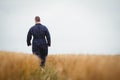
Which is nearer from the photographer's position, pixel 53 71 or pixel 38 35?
pixel 53 71

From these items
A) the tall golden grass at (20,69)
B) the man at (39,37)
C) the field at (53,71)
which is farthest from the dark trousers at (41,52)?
the tall golden grass at (20,69)

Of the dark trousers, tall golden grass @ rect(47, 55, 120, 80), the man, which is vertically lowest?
tall golden grass @ rect(47, 55, 120, 80)

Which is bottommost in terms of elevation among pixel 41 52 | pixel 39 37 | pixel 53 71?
pixel 53 71

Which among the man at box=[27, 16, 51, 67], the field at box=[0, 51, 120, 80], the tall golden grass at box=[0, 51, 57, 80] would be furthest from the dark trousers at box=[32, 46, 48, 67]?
the tall golden grass at box=[0, 51, 57, 80]

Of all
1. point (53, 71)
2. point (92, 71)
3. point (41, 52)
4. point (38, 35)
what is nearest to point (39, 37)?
point (38, 35)

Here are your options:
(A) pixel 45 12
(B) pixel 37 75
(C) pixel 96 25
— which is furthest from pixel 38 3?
(B) pixel 37 75

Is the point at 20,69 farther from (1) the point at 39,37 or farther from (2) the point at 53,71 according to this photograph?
(1) the point at 39,37

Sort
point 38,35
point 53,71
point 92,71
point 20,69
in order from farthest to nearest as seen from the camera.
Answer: point 38,35 < point 53,71 < point 92,71 < point 20,69

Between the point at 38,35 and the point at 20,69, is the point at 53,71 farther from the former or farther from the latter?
the point at 38,35

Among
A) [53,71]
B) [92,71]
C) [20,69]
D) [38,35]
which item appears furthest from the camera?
[38,35]

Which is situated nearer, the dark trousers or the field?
the field

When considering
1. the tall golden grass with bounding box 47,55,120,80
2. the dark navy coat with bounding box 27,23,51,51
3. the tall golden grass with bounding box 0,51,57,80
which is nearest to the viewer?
the tall golden grass with bounding box 0,51,57,80

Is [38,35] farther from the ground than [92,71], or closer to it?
farther from the ground

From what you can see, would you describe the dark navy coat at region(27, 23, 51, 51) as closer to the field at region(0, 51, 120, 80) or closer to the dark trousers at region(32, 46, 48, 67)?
the dark trousers at region(32, 46, 48, 67)
